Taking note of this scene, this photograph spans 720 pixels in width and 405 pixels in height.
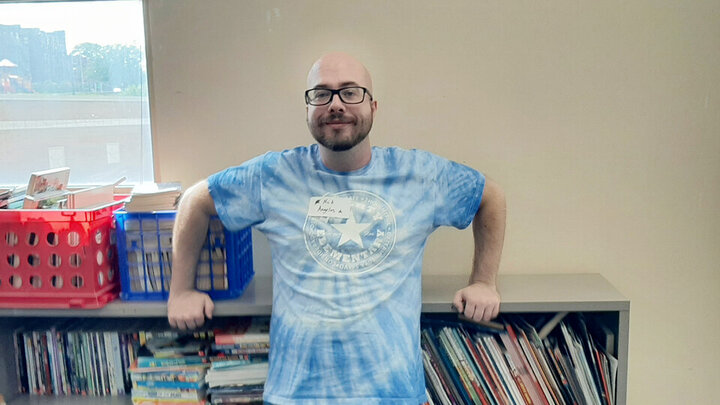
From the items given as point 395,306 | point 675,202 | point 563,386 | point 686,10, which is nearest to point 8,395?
point 395,306

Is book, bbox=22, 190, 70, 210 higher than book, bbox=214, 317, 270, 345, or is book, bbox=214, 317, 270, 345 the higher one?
book, bbox=22, 190, 70, 210

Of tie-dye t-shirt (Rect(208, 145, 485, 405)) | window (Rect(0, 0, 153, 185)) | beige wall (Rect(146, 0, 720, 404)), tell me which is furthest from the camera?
window (Rect(0, 0, 153, 185))

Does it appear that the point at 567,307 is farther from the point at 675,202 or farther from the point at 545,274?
the point at 675,202

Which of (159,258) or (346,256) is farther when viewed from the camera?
(159,258)

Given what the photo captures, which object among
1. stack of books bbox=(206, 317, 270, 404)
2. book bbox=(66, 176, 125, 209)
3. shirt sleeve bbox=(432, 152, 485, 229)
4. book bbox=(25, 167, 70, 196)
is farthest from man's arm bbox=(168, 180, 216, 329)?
shirt sleeve bbox=(432, 152, 485, 229)

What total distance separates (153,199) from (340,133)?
0.57m

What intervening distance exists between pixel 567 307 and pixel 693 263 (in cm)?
61

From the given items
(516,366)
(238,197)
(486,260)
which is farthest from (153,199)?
(516,366)

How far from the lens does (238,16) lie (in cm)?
180

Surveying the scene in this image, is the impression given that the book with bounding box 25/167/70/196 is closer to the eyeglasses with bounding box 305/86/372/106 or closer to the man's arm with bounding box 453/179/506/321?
the eyeglasses with bounding box 305/86/372/106

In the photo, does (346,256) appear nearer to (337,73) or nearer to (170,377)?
(337,73)

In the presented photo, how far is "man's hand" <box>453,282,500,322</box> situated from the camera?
149cm

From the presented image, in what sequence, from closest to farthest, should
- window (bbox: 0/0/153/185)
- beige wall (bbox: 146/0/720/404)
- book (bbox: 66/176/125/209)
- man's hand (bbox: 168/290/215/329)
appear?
man's hand (bbox: 168/290/215/329) < book (bbox: 66/176/125/209) < beige wall (bbox: 146/0/720/404) < window (bbox: 0/0/153/185)

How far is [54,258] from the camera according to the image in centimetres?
158
